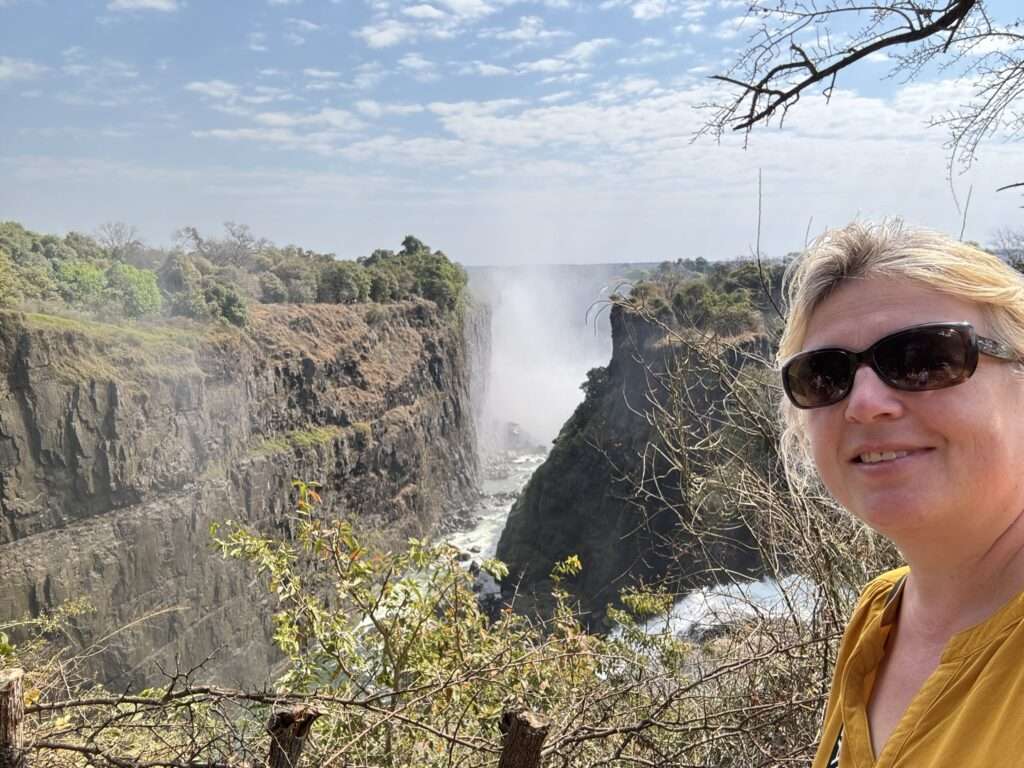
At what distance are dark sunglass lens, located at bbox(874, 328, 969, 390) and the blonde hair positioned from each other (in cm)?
6

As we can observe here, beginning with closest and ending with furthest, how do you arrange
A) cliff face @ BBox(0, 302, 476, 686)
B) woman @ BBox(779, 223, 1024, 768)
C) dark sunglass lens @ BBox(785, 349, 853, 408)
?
woman @ BBox(779, 223, 1024, 768), dark sunglass lens @ BBox(785, 349, 853, 408), cliff face @ BBox(0, 302, 476, 686)

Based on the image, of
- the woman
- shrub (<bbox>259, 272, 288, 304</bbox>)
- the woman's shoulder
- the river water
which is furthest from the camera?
the river water

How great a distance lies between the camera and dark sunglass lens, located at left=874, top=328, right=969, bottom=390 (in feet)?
3.20

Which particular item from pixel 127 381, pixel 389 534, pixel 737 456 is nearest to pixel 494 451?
pixel 389 534

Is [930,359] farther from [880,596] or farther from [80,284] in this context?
[80,284]

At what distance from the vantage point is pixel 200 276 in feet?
112

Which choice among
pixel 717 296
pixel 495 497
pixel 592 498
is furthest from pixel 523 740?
pixel 495 497

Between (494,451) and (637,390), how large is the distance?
41062 millimetres

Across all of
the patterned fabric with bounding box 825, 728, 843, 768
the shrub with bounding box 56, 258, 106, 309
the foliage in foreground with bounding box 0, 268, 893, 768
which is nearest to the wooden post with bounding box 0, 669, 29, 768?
the foliage in foreground with bounding box 0, 268, 893, 768

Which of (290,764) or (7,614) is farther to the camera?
(7,614)

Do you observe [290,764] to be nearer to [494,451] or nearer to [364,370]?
[364,370]

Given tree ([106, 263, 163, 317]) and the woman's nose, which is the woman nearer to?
the woman's nose

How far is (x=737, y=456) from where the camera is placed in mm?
4016

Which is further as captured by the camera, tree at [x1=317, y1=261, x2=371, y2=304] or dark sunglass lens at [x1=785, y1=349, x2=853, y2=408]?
tree at [x1=317, y1=261, x2=371, y2=304]
